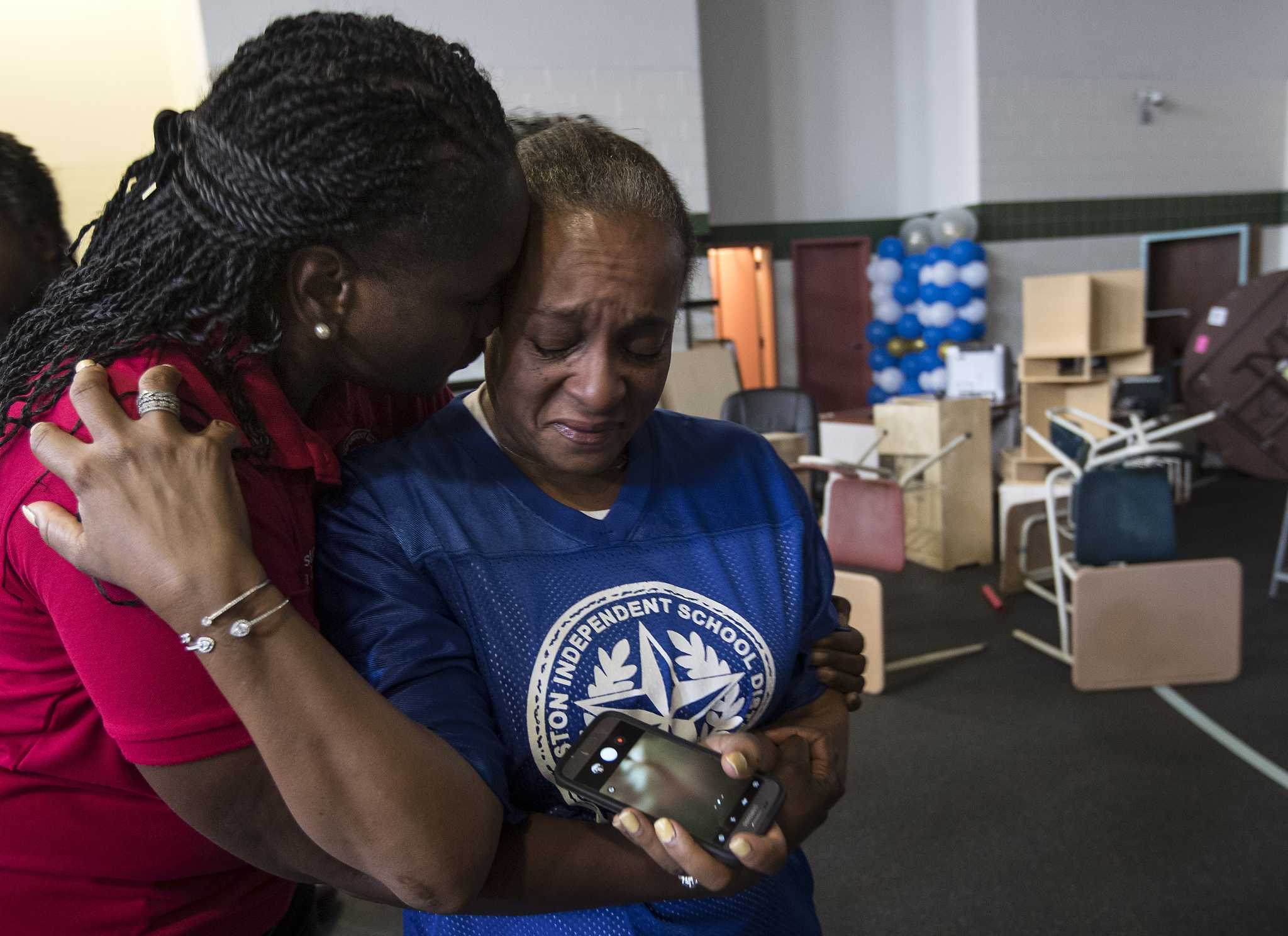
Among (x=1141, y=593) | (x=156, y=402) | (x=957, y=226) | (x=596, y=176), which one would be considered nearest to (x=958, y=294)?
(x=957, y=226)

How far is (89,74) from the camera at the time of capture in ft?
18.4

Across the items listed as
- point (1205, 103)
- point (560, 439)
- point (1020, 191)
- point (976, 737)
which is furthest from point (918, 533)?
point (1205, 103)

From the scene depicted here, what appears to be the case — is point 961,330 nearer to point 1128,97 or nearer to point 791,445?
point 1128,97

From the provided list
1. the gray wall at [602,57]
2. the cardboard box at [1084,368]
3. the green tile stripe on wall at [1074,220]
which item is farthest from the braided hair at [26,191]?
the green tile stripe on wall at [1074,220]

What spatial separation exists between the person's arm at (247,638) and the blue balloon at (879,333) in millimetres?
7505

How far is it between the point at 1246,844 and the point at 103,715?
2.73 m

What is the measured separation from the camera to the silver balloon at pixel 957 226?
7.27m

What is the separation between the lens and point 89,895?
762mm

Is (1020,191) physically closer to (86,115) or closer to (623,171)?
(86,115)

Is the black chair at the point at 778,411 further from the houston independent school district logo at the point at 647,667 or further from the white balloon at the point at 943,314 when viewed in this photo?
the houston independent school district logo at the point at 647,667

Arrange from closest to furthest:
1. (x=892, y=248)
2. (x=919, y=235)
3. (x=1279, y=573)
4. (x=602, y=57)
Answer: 1. (x=1279, y=573)
2. (x=602, y=57)
3. (x=919, y=235)
4. (x=892, y=248)

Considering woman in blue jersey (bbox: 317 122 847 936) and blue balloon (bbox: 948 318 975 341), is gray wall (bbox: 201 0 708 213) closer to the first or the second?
blue balloon (bbox: 948 318 975 341)

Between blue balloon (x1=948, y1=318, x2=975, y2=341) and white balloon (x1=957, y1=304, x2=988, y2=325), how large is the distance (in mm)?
33

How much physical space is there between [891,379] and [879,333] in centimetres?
44
